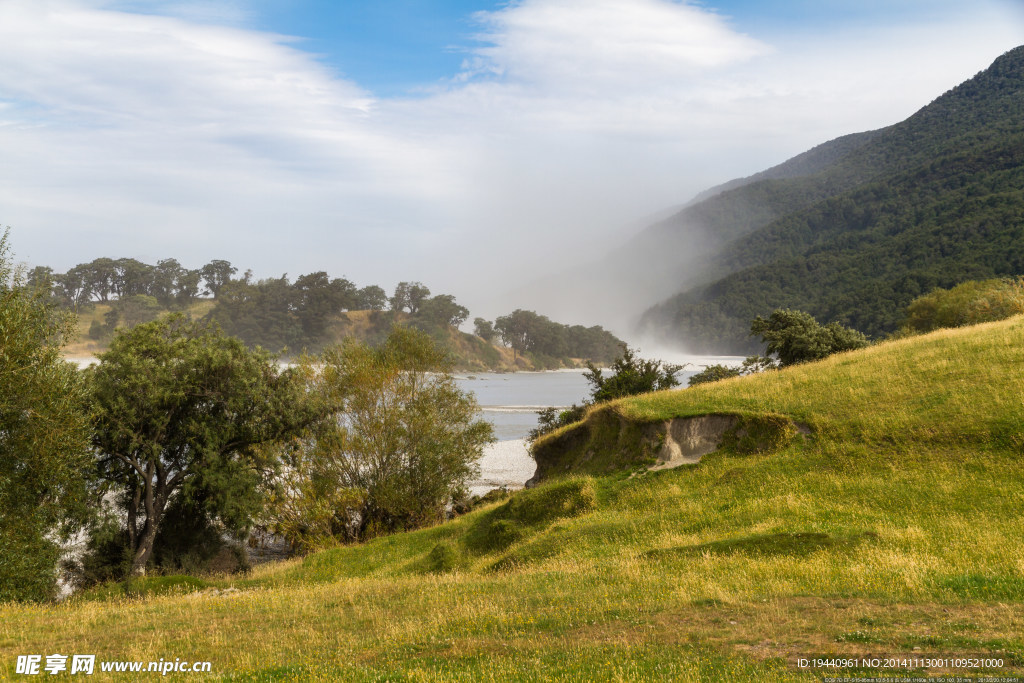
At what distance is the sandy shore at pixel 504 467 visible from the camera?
56.0 m

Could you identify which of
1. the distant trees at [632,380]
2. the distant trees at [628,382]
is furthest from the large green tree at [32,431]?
the distant trees at [632,380]

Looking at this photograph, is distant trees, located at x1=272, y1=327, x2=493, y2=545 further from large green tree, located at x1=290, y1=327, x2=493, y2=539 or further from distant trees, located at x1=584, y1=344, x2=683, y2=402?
distant trees, located at x1=584, y1=344, x2=683, y2=402

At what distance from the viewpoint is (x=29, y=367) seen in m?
23.4

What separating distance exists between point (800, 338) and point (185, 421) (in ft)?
147

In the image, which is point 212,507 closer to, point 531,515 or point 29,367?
point 29,367

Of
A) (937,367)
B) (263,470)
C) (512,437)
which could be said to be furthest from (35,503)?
(512,437)

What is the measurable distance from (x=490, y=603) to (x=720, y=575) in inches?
206

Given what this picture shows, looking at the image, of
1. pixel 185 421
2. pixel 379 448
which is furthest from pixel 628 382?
pixel 185 421

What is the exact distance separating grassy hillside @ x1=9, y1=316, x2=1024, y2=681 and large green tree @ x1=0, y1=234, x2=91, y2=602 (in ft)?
9.46

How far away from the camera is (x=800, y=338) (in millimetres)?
53781

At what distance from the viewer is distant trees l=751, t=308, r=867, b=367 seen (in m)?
53.3

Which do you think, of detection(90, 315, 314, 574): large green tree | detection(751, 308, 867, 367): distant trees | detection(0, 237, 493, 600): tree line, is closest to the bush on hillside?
detection(751, 308, 867, 367): distant trees

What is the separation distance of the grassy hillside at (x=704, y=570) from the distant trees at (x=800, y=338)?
2119cm

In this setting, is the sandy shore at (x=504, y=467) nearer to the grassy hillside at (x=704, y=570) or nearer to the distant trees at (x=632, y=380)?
the distant trees at (x=632, y=380)
